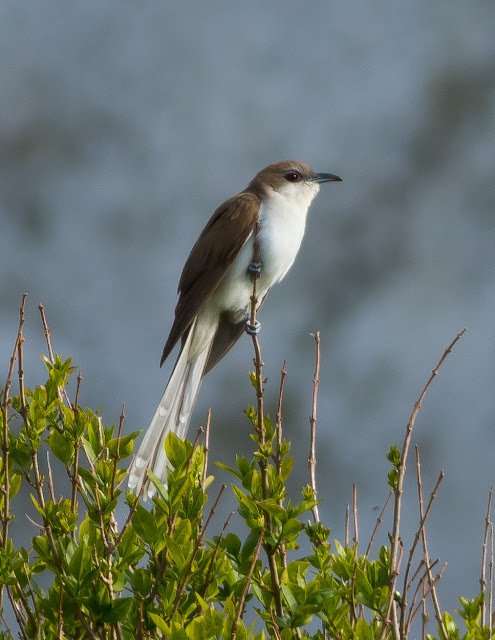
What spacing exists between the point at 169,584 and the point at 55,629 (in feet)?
0.83

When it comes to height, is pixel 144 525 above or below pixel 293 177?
below

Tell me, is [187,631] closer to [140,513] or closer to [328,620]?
[140,513]

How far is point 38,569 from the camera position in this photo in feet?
6.11

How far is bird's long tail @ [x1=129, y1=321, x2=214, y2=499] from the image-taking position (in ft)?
9.05

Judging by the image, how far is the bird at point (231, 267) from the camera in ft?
12.5

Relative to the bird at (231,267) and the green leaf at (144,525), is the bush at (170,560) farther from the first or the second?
the bird at (231,267)

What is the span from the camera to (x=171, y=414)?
3.29 meters

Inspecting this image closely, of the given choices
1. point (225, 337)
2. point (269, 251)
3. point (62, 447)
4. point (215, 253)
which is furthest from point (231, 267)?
point (62, 447)

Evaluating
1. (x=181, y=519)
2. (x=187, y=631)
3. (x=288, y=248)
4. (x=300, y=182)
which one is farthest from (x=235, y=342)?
(x=187, y=631)

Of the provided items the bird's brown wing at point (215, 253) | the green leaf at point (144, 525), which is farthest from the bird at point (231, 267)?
the green leaf at point (144, 525)

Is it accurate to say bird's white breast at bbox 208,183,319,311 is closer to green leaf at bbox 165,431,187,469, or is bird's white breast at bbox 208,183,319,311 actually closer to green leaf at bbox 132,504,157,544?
green leaf at bbox 165,431,187,469

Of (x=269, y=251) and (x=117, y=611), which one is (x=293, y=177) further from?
(x=117, y=611)

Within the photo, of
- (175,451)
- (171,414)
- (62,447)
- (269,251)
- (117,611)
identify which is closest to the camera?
(117,611)

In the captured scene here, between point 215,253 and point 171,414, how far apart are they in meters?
0.90
